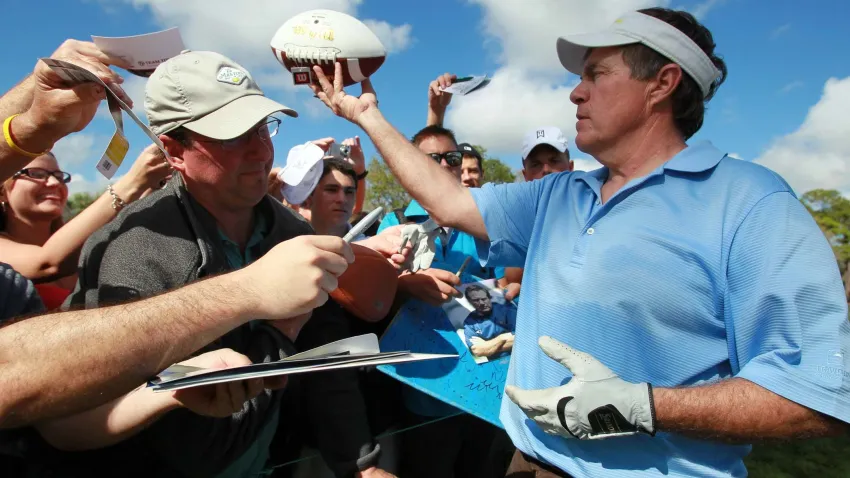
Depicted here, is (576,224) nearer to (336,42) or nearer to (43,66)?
(336,42)

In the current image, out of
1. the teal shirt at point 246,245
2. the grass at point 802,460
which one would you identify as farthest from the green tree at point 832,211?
the teal shirt at point 246,245

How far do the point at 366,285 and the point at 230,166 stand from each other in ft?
2.46

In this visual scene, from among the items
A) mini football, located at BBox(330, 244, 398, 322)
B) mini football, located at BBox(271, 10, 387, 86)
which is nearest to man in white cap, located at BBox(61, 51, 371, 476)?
mini football, located at BBox(330, 244, 398, 322)

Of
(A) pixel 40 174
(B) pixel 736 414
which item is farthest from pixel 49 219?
(B) pixel 736 414

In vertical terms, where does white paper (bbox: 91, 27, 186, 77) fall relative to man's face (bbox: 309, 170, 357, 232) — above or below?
above

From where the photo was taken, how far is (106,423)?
Result: 64.7 inches

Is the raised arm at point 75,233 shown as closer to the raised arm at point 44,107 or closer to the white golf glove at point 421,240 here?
the raised arm at point 44,107

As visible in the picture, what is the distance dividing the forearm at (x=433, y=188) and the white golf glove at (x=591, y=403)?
0.72 m

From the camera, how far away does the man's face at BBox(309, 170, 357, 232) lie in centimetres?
389

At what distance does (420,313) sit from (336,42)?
1.48m

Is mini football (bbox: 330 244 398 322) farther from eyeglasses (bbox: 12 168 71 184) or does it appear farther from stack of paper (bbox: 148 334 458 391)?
eyeglasses (bbox: 12 168 71 184)

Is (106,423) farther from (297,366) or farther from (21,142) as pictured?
(21,142)

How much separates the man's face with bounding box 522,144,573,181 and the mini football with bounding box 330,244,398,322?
7.47 ft

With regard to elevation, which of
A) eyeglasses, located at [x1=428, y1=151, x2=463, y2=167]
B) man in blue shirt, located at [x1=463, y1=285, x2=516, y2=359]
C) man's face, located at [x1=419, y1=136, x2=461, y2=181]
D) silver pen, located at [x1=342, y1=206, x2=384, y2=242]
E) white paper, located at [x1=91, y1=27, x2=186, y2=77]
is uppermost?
man's face, located at [x1=419, y1=136, x2=461, y2=181]
